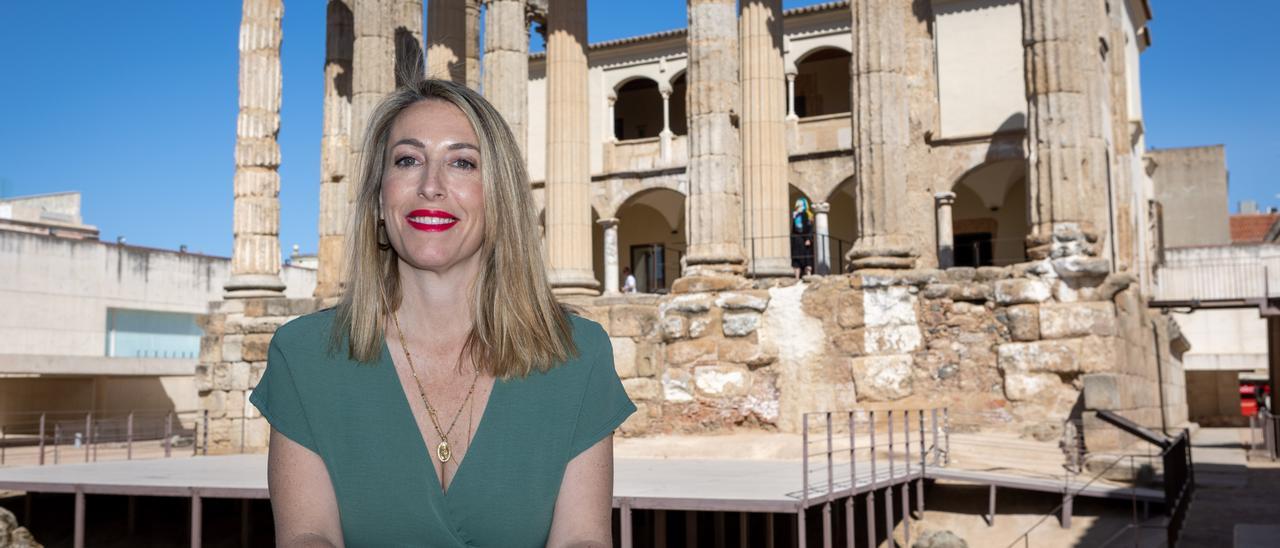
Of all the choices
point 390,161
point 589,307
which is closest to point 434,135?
point 390,161

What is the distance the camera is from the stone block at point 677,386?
17.2 m

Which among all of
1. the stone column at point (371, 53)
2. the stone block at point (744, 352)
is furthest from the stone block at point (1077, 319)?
the stone column at point (371, 53)

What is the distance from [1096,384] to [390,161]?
13.6 meters

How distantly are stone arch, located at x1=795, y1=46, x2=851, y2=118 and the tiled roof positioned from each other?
2730 cm

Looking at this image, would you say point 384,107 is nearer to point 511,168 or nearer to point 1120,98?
point 511,168

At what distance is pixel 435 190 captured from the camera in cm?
238

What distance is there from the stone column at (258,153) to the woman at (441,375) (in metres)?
20.9

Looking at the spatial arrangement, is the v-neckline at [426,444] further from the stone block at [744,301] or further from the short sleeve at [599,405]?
the stone block at [744,301]

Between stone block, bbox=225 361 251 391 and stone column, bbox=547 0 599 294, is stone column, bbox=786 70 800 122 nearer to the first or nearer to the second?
stone column, bbox=547 0 599 294

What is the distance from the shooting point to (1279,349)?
82.3 ft

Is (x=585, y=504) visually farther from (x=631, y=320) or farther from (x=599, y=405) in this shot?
(x=631, y=320)

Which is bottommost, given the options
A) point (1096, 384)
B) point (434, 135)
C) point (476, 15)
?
point (1096, 384)

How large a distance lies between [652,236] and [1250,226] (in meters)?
31.9

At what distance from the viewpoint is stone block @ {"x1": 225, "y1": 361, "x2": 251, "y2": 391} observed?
21594 mm
